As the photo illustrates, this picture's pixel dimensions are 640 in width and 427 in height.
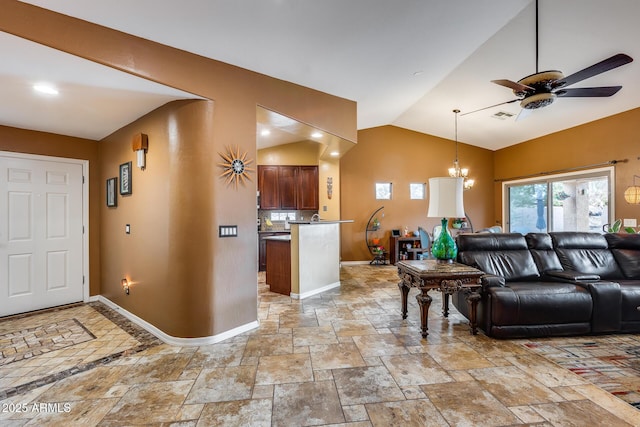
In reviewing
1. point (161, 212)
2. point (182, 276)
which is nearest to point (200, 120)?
point (161, 212)

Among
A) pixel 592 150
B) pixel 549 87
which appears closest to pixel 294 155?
pixel 549 87

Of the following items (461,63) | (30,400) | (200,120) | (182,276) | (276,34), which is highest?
(461,63)

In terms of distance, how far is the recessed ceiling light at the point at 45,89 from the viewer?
247 centimetres

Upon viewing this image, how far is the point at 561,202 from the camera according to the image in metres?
6.04

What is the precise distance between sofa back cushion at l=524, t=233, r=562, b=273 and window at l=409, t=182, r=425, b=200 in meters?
3.89

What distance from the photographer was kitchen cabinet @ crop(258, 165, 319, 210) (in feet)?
21.5

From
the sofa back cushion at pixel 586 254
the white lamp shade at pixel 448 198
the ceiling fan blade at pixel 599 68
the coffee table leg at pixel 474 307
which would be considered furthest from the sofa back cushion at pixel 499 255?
the ceiling fan blade at pixel 599 68

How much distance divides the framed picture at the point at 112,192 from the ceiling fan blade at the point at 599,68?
17.0 feet

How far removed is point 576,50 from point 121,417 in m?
5.85

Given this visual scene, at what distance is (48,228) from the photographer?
3855 mm

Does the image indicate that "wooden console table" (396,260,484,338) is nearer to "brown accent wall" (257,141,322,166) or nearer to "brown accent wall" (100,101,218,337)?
"brown accent wall" (100,101,218,337)

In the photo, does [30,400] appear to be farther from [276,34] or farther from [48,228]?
[276,34]

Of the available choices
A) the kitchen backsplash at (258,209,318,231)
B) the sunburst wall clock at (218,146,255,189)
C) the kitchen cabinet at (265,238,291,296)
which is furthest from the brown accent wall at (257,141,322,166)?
the sunburst wall clock at (218,146,255,189)

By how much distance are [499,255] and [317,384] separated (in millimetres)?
2713
